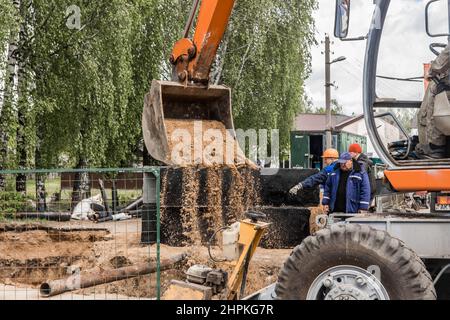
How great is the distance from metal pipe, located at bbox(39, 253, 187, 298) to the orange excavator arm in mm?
2642

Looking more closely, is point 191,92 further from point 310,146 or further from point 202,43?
point 310,146

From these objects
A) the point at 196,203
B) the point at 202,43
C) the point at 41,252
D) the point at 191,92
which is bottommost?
the point at 41,252

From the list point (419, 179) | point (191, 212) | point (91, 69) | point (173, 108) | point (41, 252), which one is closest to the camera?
point (419, 179)

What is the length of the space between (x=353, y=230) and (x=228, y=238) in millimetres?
1582

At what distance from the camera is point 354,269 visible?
3859 millimetres

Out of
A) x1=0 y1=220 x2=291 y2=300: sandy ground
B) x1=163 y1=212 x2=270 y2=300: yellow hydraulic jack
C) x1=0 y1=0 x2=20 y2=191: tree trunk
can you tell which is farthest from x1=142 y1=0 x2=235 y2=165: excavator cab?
x1=0 y1=0 x2=20 y2=191: tree trunk

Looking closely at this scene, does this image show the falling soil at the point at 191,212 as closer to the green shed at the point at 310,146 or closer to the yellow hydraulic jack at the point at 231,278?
the yellow hydraulic jack at the point at 231,278

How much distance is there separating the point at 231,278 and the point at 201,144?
154 inches

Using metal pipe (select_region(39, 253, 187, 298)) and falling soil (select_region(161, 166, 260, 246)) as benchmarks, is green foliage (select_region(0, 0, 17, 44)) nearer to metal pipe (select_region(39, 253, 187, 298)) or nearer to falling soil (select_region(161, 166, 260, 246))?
falling soil (select_region(161, 166, 260, 246))

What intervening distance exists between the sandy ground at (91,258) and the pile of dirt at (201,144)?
3.91ft

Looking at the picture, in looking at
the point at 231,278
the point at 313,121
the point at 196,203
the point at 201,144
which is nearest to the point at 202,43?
the point at 201,144

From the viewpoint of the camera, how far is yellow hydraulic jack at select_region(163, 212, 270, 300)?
516 cm

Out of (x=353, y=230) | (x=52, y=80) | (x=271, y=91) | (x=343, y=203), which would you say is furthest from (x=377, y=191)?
(x=271, y=91)
